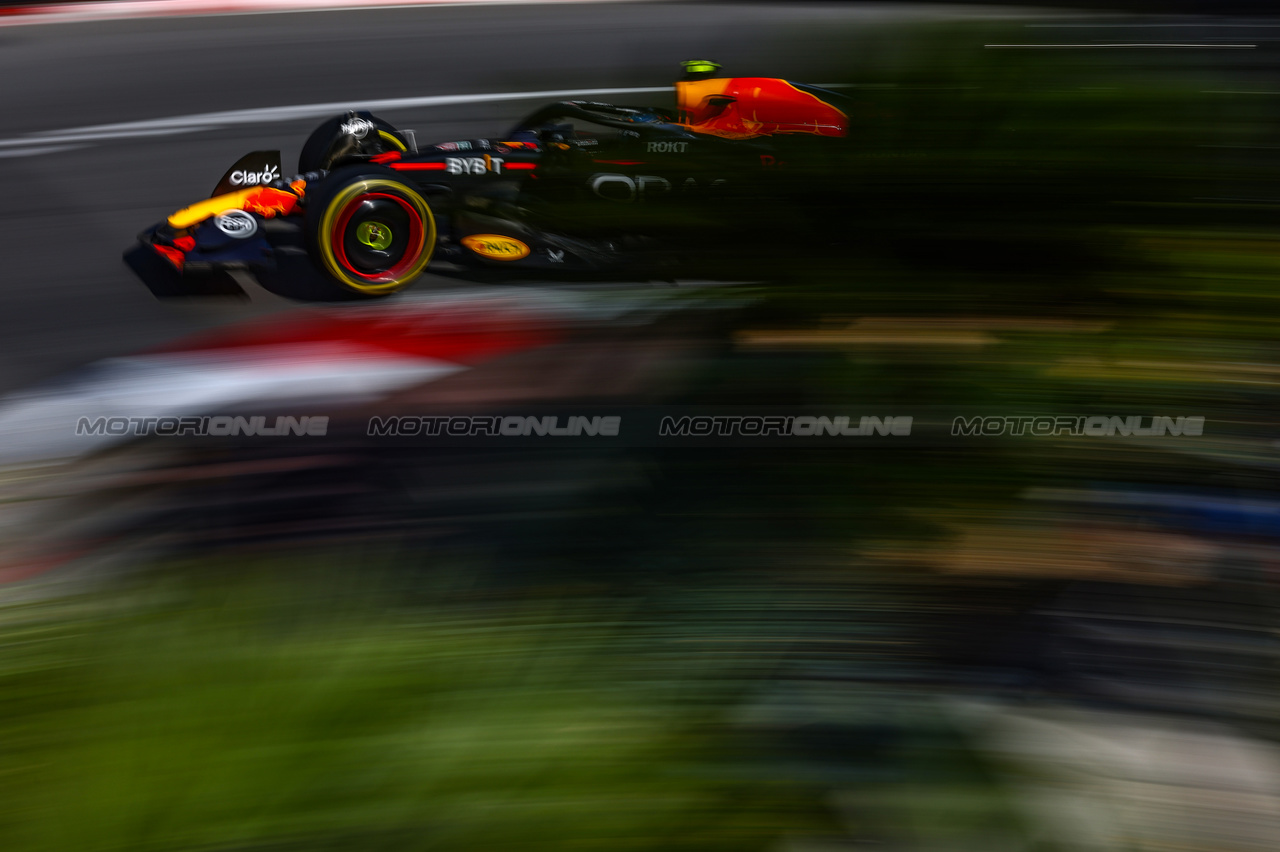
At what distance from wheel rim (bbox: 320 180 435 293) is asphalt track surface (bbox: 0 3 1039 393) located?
0.16 m

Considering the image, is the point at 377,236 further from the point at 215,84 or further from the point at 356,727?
the point at 215,84

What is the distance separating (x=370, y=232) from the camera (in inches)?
147

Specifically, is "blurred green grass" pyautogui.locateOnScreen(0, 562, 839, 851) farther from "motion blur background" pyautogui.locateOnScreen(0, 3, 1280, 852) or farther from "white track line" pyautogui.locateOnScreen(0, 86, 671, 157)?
"white track line" pyautogui.locateOnScreen(0, 86, 671, 157)

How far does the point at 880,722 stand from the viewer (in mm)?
1605

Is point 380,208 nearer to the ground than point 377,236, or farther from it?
farther from it

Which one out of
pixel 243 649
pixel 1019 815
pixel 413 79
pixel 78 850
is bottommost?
pixel 1019 815

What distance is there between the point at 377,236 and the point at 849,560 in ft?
8.66

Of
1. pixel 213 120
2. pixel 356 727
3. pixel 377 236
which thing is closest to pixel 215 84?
pixel 213 120

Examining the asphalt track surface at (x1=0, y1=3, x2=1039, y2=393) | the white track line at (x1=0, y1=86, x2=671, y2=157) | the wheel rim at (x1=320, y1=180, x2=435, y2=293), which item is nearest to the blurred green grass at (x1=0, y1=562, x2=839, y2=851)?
the asphalt track surface at (x1=0, y1=3, x2=1039, y2=393)

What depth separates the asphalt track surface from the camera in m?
3.68

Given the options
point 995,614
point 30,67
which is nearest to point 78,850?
point 995,614

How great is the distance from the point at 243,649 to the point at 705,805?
74 centimetres

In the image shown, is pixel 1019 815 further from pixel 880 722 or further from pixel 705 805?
pixel 705 805

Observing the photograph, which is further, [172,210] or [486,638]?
[172,210]
